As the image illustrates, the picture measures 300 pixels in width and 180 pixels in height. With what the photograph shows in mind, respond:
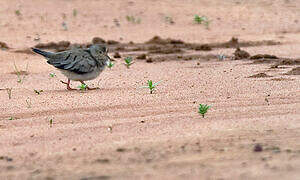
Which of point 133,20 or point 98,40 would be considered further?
point 133,20

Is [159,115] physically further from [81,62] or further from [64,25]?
[64,25]

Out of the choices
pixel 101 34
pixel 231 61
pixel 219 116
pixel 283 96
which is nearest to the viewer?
pixel 219 116

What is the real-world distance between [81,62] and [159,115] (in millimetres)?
2499

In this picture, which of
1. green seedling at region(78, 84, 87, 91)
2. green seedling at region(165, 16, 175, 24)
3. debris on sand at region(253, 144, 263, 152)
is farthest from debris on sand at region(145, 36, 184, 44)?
debris on sand at region(253, 144, 263, 152)

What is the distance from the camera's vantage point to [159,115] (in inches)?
273

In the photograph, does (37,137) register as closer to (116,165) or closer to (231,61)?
(116,165)

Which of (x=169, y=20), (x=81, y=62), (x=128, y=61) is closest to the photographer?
(x=81, y=62)

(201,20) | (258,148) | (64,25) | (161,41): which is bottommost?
(258,148)

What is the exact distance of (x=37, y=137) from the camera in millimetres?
6090

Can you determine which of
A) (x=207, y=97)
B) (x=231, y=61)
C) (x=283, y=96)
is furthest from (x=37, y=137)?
(x=231, y=61)

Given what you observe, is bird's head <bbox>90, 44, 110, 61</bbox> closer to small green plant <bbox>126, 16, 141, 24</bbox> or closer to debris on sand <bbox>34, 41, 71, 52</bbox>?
debris on sand <bbox>34, 41, 71, 52</bbox>

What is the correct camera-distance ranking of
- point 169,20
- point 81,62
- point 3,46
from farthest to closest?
point 169,20, point 3,46, point 81,62

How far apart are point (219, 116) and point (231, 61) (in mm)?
5644

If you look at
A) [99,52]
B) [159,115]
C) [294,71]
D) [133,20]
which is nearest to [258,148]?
[159,115]
